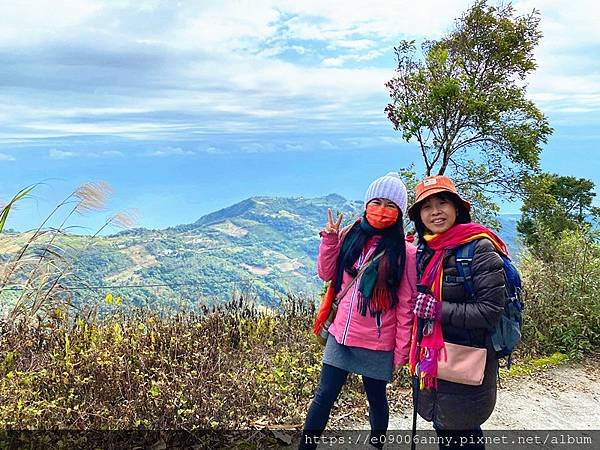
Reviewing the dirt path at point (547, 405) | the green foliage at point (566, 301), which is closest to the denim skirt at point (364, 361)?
the dirt path at point (547, 405)

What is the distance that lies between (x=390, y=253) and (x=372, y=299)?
0.25 metres

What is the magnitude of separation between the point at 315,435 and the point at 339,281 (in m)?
0.82

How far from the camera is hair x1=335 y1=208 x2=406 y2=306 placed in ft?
8.88

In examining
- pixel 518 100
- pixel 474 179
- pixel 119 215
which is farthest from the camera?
pixel 474 179

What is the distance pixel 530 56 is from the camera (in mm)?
7805

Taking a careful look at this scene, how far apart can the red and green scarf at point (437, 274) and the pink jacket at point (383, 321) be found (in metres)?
0.16

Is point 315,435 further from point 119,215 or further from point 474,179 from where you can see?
point 474,179

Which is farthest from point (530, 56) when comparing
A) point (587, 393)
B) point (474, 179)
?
point (587, 393)

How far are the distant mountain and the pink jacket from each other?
430 mm

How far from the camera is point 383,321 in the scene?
2.74m

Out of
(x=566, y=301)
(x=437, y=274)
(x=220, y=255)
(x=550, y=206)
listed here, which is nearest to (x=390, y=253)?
(x=437, y=274)

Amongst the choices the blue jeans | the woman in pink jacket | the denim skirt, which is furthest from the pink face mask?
the blue jeans

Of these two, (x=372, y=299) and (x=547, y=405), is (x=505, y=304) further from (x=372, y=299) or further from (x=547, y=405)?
(x=547, y=405)

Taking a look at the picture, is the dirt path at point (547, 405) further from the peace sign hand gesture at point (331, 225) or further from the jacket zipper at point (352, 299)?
the peace sign hand gesture at point (331, 225)
